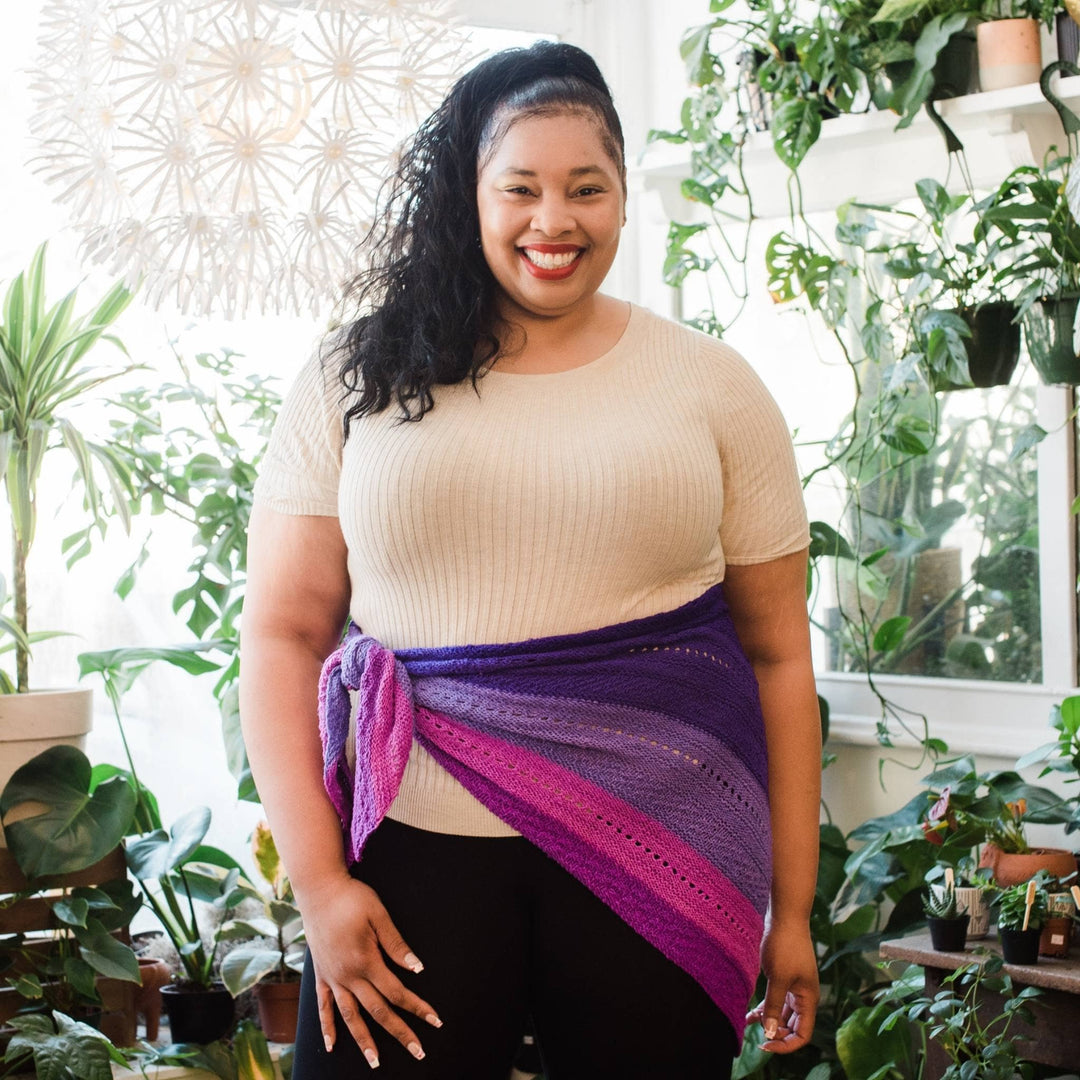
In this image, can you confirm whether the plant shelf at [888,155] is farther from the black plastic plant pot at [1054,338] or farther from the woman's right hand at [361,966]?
the woman's right hand at [361,966]

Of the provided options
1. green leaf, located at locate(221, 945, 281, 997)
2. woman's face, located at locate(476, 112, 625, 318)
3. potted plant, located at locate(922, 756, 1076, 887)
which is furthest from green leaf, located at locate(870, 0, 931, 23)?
green leaf, located at locate(221, 945, 281, 997)

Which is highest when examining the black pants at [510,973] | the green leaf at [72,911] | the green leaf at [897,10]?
the green leaf at [897,10]

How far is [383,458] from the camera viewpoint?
3.68 ft

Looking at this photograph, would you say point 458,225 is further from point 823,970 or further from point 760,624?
point 823,970

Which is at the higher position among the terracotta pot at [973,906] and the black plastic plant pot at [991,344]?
the black plastic plant pot at [991,344]

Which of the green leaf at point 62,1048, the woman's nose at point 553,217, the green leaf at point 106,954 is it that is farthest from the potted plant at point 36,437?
the woman's nose at point 553,217

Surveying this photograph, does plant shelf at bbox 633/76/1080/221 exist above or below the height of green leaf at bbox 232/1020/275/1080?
above

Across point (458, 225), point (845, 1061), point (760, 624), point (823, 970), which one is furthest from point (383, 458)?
point (823, 970)

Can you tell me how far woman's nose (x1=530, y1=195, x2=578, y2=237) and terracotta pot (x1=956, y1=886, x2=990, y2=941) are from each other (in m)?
1.08

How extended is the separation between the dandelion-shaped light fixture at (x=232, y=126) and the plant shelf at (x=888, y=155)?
0.95 meters

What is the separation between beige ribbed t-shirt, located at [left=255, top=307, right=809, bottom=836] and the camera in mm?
1102

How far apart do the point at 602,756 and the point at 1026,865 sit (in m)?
0.93

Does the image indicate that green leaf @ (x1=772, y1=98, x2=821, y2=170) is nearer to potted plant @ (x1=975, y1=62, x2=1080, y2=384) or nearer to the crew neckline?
potted plant @ (x1=975, y1=62, x2=1080, y2=384)

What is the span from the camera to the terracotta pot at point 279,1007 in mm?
2133
